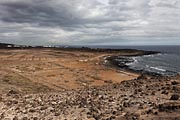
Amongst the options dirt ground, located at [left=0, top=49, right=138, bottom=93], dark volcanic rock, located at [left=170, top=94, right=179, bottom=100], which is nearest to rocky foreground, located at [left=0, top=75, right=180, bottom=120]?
dark volcanic rock, located at [left=170, top=94, right=179, bottom=100]

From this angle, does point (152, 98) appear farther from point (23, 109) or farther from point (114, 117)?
point (23, 109)

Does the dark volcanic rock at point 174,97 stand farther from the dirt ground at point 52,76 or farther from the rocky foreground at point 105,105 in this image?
the dirt ground at point 52,76

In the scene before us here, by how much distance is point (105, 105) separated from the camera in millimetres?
17969

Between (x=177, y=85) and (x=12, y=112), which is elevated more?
(x=177, y=85)

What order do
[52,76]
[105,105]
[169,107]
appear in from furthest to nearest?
[52,76]
[105,105]
[169,107]

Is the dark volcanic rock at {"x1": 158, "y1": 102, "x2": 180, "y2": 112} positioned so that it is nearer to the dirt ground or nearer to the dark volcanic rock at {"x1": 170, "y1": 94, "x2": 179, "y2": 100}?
the dark volcanic rock at {"x1": 170, "y1": 94, "x2": 179, "y2": 100}

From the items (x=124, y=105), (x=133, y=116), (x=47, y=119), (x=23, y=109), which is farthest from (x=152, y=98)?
(x=23, y=109)

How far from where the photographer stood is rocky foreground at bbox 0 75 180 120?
15.9 m

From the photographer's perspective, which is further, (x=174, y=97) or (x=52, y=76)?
(x=52, y=76)

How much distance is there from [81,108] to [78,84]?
25187 mm

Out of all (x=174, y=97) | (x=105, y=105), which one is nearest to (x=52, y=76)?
(x=105, y=105)

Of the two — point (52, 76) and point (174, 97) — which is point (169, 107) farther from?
point (52, 76)

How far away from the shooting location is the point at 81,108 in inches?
710

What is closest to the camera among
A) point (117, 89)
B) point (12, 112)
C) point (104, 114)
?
point (104, 114)
